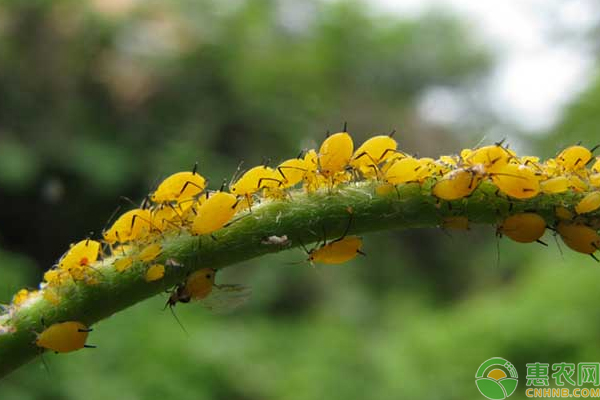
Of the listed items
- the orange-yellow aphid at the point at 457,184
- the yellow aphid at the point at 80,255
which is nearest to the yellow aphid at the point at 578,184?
the orange-yellow aphid at the point at 457,184

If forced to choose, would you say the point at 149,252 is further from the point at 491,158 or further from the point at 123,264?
the point at 491,158

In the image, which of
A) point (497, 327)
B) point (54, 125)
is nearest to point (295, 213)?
point (497, 327)

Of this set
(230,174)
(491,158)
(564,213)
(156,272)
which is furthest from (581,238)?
(230,174)

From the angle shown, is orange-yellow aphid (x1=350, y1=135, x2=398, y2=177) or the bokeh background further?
the bokeh background

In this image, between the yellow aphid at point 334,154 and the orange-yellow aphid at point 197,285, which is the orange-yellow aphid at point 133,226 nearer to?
the orange-yellow aphid at point 197,285

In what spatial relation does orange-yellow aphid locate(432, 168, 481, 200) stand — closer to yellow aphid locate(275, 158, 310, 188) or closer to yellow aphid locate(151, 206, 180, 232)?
yellow aphid locate(275, 158, 310, 188)

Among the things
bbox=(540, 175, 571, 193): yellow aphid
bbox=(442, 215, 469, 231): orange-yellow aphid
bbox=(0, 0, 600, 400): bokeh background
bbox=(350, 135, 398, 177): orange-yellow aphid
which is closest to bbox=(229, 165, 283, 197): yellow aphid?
bbox=(350, 135, 398, 177): orange-yellow aphid

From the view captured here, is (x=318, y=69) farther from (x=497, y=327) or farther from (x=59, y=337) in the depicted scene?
(x=59, y=337)
